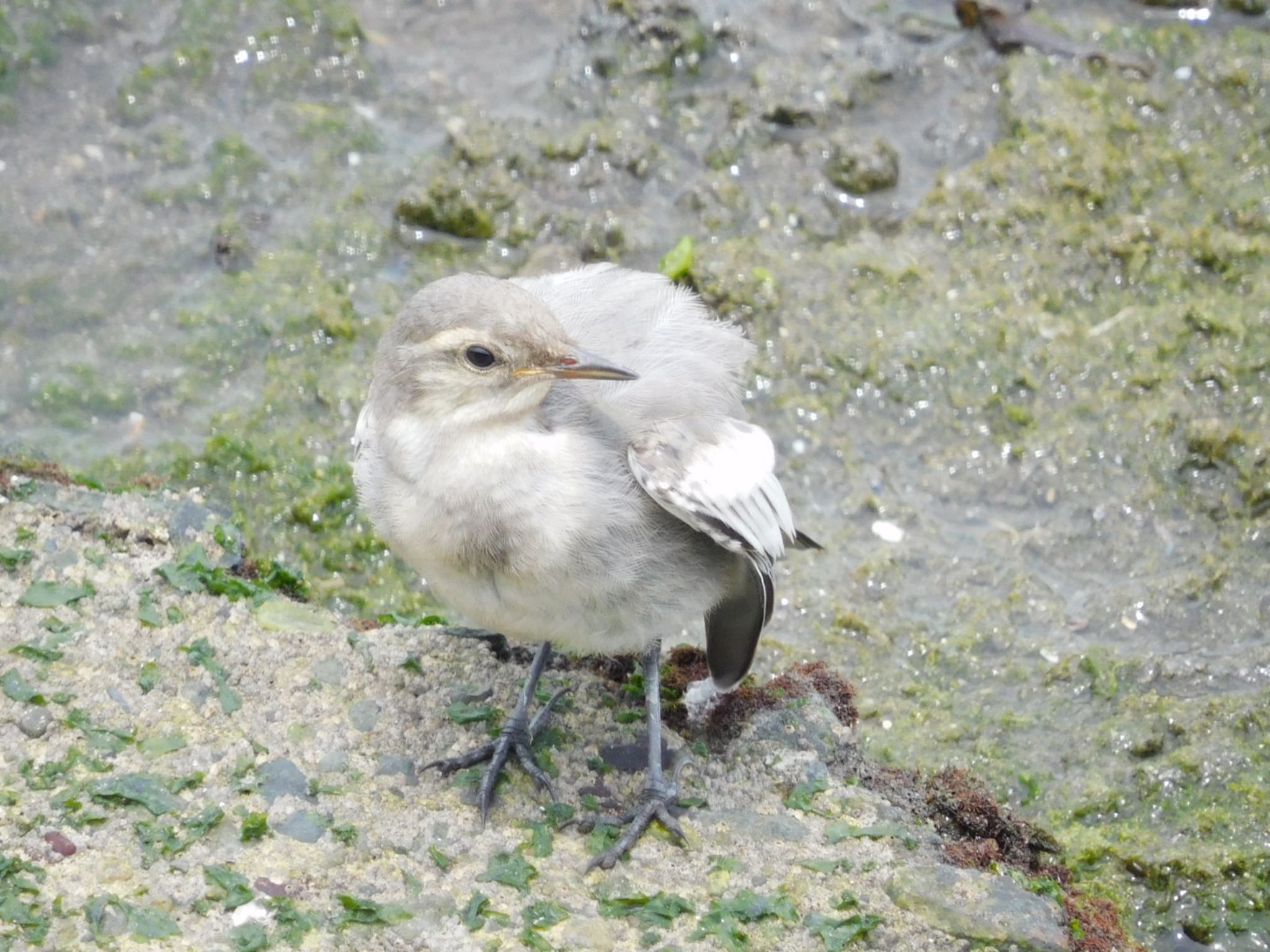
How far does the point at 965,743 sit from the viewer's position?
20.4 feet

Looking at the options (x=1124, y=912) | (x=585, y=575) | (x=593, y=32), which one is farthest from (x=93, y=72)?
(x=1124, y=912)

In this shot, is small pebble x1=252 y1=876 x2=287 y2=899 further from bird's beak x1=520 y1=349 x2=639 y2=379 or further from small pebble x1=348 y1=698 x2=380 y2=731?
bird's beak x1=520 y1=349 x2=639 y2=379

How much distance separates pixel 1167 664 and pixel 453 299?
11.5ft

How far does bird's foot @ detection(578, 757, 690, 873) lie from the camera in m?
4.98

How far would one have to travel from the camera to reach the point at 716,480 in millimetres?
5004

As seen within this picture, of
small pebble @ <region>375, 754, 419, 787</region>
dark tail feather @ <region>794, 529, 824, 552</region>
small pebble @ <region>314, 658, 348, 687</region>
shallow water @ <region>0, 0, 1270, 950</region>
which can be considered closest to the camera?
small pebble @ <region>375, 754, 419, 787</region>

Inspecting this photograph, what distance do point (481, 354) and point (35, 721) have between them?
190 centimetres

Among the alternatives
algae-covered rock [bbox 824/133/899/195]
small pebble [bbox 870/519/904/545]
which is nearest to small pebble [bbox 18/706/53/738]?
small pebble [bbox 870/519/904/545]

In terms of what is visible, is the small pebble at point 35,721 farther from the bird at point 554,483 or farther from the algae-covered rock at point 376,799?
the bird at point 554,483

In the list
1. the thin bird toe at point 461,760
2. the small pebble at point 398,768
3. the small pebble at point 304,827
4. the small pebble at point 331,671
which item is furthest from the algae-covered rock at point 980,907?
the small pebble at point 331,671

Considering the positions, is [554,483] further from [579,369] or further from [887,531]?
[887,531]

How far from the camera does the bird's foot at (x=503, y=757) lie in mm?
5215

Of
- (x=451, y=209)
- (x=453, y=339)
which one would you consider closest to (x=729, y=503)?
(x=453, y=339)

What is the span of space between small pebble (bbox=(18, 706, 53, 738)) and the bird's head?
1556mm
